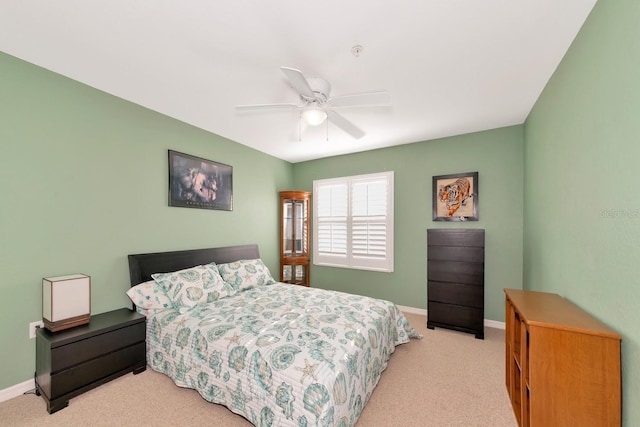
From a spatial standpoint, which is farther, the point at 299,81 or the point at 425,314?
the point at 425,314

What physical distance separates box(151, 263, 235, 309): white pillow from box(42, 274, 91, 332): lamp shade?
1.86ft

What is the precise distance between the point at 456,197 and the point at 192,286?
3.51m

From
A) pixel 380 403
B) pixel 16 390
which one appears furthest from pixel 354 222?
pixel 16 390

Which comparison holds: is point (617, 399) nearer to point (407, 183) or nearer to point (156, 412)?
point (156, 412)

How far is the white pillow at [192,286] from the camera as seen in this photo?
2.62 metres

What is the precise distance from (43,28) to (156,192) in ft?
5.18

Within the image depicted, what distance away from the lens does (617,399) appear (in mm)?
1274

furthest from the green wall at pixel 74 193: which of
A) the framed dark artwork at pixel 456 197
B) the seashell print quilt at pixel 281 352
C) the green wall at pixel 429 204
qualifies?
the framed dark artwork at pixel 456 197

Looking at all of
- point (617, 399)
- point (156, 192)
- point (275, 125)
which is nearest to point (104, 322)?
point (156, 192)

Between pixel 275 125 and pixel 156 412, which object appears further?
pixel 275 125

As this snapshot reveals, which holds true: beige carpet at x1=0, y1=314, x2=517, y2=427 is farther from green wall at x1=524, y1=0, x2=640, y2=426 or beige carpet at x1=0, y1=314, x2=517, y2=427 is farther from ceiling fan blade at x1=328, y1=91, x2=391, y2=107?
ceiling fan blade at x1=328, y1=91, x2=391, y2=107

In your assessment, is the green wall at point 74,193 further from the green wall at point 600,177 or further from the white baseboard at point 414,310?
the green wall at point 600,177

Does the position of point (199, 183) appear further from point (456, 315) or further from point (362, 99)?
point (456, 315)

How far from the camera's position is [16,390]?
2037mm
